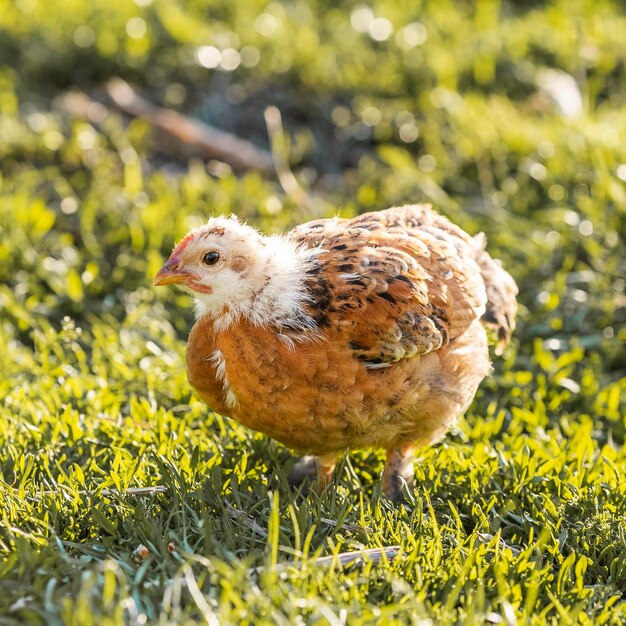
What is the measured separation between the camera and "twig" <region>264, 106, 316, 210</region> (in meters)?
→ 5.96

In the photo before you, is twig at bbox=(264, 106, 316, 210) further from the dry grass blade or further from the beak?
the dry grass blade

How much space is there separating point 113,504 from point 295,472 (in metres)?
0.86

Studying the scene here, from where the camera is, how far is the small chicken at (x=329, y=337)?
3363 millimetres

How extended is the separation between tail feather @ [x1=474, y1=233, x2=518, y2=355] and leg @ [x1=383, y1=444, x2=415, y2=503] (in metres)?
0.73

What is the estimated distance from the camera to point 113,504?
3.33 m

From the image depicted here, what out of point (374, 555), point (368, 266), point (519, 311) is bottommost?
point (519, 311)

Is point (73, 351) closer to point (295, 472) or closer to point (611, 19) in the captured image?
point (295, 472)

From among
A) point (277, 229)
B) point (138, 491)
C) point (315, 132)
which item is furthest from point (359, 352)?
point (315, 132)

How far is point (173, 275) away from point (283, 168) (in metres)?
2.90

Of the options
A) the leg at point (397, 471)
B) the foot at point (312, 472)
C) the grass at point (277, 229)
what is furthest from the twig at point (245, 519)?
the leg at point (397, 471)

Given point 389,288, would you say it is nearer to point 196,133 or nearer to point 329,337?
point 329,337

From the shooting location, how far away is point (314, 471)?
3.90 m

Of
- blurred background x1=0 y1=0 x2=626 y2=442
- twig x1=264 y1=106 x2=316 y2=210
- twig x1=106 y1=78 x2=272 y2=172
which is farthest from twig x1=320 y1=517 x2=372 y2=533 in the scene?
twig x1=106 y1=78 x2=272 y2=172

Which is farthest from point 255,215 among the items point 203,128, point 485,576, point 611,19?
point 611,19
